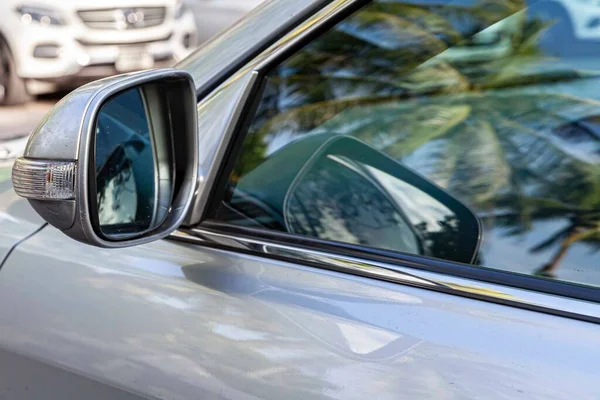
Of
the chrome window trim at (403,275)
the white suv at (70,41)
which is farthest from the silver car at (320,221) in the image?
the white suv at (70,41)

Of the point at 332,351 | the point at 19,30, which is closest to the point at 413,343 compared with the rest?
the point at 332,351

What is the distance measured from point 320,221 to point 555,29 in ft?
2.00

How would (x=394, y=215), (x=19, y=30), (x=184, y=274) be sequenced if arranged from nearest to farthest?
(x=184, y=274) → (x=394, y=215) → (x=19, y=30)

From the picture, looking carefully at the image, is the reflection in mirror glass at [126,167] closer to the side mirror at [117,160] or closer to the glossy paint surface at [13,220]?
the side mirror at [117,160]

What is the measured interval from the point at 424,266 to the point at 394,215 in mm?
272

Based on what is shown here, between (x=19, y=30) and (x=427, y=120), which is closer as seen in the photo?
(x=427, y=120)

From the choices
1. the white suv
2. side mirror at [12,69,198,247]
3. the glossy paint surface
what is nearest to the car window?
side mirror at [12,69,198,247]

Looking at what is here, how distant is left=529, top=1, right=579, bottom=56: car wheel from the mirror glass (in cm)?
80

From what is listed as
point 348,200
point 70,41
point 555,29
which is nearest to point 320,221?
point 348,200

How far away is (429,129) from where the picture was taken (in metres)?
1.65

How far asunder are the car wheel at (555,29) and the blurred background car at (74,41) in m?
6.51

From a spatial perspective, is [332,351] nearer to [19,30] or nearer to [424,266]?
[424,266]

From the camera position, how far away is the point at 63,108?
133 cm

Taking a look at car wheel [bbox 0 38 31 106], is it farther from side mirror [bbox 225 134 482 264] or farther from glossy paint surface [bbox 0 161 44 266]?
side mirror [bbox 225 134 482 264]
